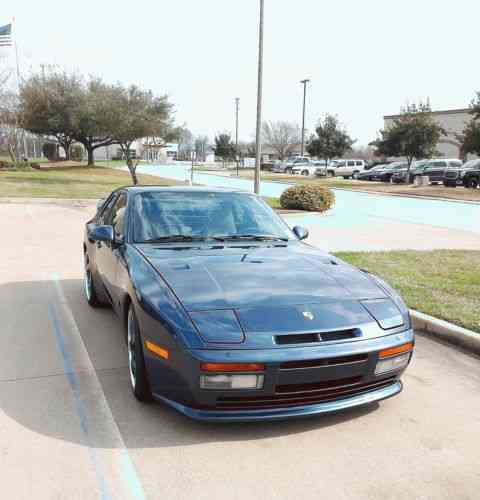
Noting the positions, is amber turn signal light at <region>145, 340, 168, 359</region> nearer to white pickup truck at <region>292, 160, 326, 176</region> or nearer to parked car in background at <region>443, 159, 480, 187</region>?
parked car in background at <region>443, 159, 480, 187</region>

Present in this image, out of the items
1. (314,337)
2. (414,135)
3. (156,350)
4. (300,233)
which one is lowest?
(156,350)

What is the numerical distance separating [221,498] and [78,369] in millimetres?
2068

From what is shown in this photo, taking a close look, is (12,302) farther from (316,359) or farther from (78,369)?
(316,359)

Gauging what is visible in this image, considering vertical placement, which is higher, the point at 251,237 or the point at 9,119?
the point at 9,119

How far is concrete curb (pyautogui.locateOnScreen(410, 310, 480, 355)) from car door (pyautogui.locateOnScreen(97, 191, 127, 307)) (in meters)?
3.05

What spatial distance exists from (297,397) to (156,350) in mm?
885

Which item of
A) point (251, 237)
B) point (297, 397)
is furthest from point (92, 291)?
point (297, 397)

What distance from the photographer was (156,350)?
327 cm

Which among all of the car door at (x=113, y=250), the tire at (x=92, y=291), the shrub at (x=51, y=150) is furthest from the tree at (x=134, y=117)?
the shrub at (x=51, y=150)

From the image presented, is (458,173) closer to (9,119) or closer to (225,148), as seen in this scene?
(9,119)

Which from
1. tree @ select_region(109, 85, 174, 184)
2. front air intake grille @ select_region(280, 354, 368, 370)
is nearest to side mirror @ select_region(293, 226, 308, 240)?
front air intake grille @ select_region(280, 354, 368, 370)

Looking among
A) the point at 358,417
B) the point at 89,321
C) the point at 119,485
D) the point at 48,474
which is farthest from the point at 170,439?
the point at 89,321

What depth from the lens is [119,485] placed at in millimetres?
2760

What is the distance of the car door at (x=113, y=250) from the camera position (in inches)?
182
